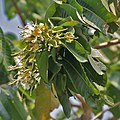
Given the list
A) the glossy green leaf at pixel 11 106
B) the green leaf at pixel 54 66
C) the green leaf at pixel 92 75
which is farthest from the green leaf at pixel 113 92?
the green leaf at pixel 54 66

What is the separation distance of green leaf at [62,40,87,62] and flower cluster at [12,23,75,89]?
0.01 meters

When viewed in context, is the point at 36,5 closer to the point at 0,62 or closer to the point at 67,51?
the point at 0,62

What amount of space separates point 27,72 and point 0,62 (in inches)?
8.7

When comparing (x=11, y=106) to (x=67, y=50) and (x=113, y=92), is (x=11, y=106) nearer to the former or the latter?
(x=67, y=50)

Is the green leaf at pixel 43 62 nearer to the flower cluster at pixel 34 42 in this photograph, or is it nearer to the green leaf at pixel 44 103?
the flower cluster at pixel 34 42

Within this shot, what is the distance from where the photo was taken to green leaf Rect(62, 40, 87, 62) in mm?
1178

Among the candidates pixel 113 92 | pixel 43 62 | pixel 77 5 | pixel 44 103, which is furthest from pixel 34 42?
pixel 113 92

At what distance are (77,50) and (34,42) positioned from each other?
0.38 feet

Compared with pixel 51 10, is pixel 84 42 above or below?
below

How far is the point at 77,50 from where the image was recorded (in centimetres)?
119

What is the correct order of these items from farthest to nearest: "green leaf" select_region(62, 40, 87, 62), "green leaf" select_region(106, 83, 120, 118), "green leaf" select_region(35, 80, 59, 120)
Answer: "green leaf" select_region(106, 83, 120, 118) < "green leaf" select_region(35, 80, 59, 120) < "green leaf" select_region(62, 40, 87, 62)

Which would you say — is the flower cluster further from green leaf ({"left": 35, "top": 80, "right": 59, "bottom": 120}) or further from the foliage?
green leaf ({"left": 35, "top": 80, "right": 59, "bottom": 120})

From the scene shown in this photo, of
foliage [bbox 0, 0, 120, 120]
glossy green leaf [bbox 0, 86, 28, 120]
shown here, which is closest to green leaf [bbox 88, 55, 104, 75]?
foliage [bbox 0, 0, 120, 120]

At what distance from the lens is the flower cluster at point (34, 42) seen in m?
1.18
